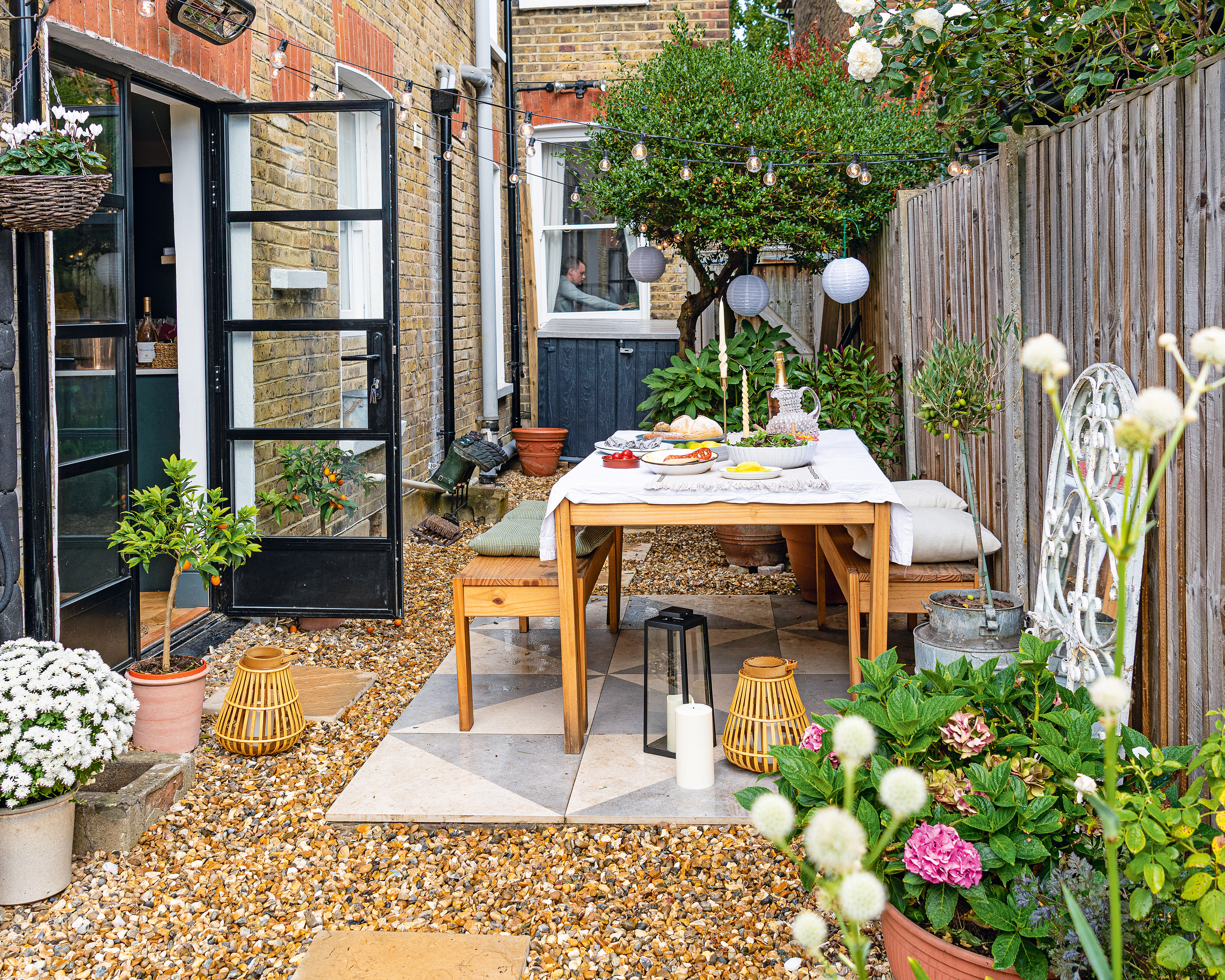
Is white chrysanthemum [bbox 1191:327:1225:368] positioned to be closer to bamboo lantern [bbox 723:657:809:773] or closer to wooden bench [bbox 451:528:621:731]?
bamboo lantern [bbox 723:657:809:773]

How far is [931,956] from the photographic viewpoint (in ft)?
5.95

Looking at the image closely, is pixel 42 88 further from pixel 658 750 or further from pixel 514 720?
pixel 658 750

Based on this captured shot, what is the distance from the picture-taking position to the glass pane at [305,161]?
4.54 meters

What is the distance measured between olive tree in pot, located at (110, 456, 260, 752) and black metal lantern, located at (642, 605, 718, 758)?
1.40m

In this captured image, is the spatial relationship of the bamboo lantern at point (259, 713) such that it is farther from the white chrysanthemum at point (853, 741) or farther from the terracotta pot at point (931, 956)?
the white chrysanthemum at point (853, 741)

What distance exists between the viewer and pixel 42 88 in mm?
3100

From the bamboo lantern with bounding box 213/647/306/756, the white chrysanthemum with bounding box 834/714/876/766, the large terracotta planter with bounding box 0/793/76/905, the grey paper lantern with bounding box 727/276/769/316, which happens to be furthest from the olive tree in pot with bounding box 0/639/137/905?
the grey paper lantern with bounding box 727/276/769/316

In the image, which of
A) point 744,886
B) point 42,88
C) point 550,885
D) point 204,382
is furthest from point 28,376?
point 744,886

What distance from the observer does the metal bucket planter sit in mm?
3125

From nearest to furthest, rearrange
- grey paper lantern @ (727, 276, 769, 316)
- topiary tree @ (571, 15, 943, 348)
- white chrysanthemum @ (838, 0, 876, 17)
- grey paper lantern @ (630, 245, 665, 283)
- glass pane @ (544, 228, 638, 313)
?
white chrysanthemum @ (838, 0, 876, 17) < topiary tree @ (571, 15, 943, 348) < grey paper lantern @ (727, 276, 769, 316) < grey paper lantern @ (630, 245, 665, 283) < glass pane @ (544, 228, 638, 313)

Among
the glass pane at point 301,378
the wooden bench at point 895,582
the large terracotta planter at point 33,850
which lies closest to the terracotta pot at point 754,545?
the wooden bench at point 895,582

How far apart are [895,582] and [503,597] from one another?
4.27 feet

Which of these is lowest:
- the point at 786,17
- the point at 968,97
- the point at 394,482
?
the point at 394,482

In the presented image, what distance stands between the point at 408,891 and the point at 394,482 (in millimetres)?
2329
